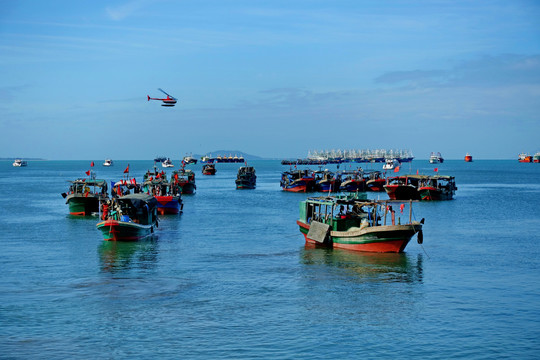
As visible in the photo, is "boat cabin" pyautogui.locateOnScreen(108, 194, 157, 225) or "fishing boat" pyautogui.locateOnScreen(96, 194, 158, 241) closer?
"fishing boat" pyautogui.locateOnScreen(96, 194, 158, 241)

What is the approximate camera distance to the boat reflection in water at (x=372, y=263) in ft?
110

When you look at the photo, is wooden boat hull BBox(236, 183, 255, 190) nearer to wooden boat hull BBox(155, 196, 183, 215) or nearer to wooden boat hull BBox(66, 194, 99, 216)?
wooden boat hull BBox(155, 196, 183, 215)

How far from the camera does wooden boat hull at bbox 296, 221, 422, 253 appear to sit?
37.9 meters

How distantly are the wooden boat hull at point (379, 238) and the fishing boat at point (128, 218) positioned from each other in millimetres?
14542

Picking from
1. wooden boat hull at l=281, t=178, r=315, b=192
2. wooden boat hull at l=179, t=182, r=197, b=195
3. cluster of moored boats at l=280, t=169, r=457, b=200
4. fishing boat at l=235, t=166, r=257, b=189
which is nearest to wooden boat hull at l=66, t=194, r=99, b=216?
wooden boat hull at l=179, t=182, r=197, b=195

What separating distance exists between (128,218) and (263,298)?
1924 cm

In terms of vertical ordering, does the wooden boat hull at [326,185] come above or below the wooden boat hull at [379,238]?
above

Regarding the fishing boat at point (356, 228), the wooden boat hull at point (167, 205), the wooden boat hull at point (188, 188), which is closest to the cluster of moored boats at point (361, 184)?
the wooden boat hull at point (188, 188)

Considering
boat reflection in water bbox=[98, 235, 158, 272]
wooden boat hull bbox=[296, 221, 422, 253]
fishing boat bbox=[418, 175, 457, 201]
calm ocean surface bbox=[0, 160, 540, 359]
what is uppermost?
fishing boat bbox=[418, 175, 457, 201]

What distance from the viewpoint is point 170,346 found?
22.4 metres

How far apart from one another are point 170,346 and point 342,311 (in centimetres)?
792

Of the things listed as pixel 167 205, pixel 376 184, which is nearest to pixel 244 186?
pixel 376 184

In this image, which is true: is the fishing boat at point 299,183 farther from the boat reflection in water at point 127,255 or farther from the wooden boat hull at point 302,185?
the boat reflection in water at point 127,255

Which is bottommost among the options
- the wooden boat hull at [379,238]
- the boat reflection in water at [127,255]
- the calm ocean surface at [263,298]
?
the calm ocean surface at [263,298]
